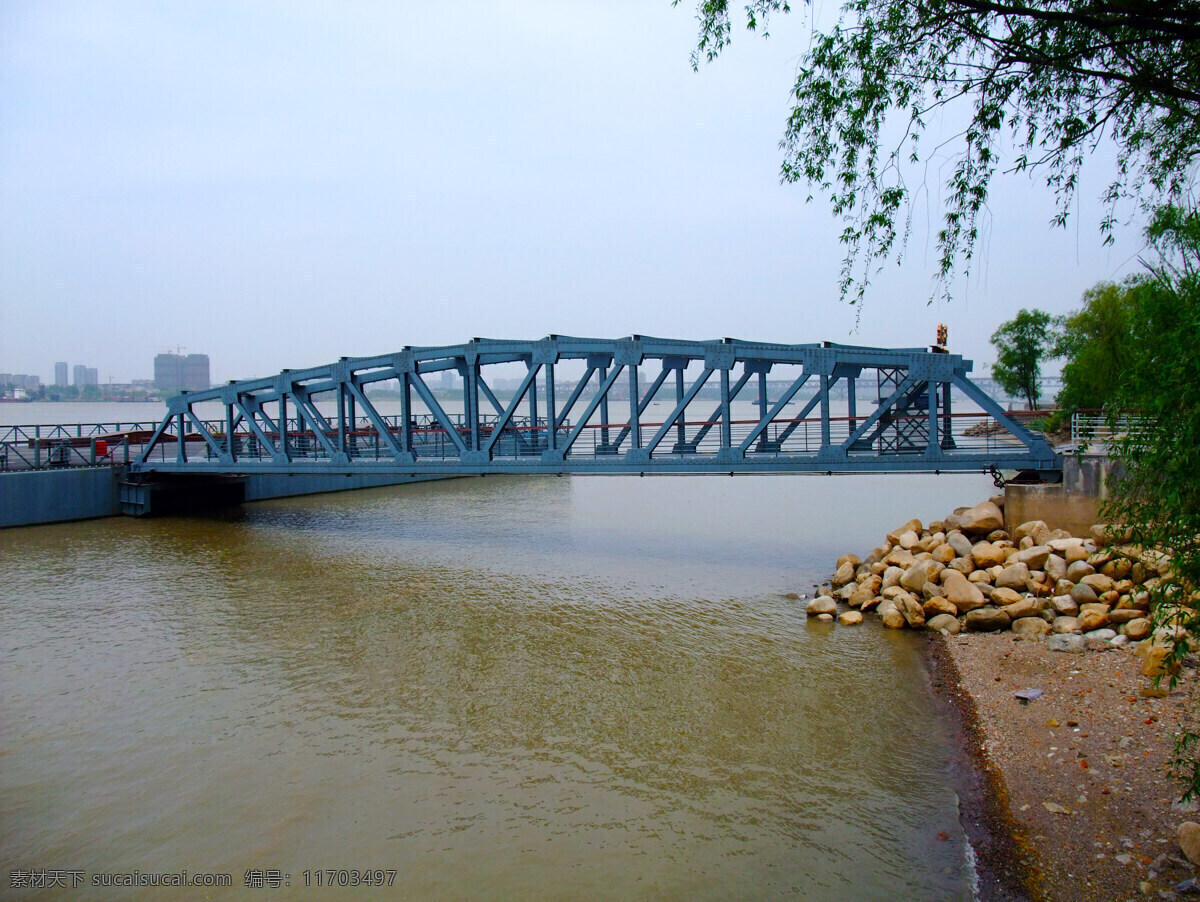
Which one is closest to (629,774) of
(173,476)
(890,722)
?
(890,722)

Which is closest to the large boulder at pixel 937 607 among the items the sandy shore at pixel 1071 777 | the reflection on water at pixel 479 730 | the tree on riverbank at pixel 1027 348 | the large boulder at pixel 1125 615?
the reflection on water at pixel 479 730

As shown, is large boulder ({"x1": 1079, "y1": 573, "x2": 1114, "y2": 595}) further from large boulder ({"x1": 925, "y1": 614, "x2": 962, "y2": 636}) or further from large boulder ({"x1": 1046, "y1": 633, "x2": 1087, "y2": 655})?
large boulder ({"x1": 925, "y1": 614, "x2": 962, "y2": 636})

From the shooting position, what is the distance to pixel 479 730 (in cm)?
1079

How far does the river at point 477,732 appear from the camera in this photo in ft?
25.7

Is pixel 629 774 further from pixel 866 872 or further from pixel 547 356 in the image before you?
pixel 547 356

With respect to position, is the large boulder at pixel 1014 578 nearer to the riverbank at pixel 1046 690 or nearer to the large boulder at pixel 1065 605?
the riverbank at pixel 1046 690

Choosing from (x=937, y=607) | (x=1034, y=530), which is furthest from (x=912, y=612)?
(x=1034, y=530)

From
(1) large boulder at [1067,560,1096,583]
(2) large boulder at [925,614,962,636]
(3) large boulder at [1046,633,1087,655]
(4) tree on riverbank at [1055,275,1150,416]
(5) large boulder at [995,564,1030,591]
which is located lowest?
(2) large boulder at [925,614,962,636]

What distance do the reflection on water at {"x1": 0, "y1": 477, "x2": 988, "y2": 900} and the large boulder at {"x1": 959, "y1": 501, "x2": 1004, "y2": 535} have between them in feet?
12.0

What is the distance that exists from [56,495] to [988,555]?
31910 mm

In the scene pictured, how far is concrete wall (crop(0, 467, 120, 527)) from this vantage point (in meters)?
27.7

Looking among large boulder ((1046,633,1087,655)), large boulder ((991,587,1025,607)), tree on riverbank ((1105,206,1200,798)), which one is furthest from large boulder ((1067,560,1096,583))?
tree on riverbank ((1105,206,1200,798))

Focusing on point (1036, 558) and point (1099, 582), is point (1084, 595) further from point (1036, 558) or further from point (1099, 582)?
point (1036, 558)

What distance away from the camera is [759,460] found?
67.9ft
